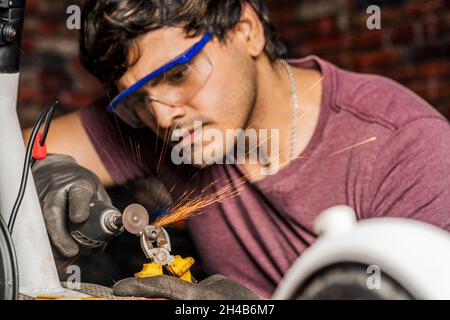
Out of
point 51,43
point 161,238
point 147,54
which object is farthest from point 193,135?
point 51,43

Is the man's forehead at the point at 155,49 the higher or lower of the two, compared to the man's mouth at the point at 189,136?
higher

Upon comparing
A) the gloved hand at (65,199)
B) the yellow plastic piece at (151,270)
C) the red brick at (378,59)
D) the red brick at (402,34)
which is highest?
the red brick at (402,34)

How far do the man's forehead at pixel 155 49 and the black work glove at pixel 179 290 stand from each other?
26 centimetres

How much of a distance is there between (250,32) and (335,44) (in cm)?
47

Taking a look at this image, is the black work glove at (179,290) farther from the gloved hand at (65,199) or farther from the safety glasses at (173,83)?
the safety glasses at (173,83)

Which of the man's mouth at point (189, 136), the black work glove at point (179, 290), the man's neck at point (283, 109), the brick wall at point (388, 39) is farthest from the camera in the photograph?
the brick wall at point (388, 39)

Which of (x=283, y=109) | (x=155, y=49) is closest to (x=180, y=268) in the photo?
(x=155, y=49)

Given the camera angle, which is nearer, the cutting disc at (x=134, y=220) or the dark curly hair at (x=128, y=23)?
the cutting disc at (x=134, y=220)

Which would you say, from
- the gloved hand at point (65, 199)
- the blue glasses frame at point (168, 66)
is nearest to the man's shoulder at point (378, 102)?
the blue glasses frame at point (168, 66)

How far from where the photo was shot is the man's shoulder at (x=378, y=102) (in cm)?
85

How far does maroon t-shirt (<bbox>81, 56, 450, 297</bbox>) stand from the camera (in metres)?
0.80

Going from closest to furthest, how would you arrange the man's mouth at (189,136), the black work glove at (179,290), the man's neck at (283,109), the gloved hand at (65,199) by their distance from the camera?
the black work glove at (179,290) → the gloved hand at (65,199) → the man's mouth at (189,136) → the man's neck at (283,109)
